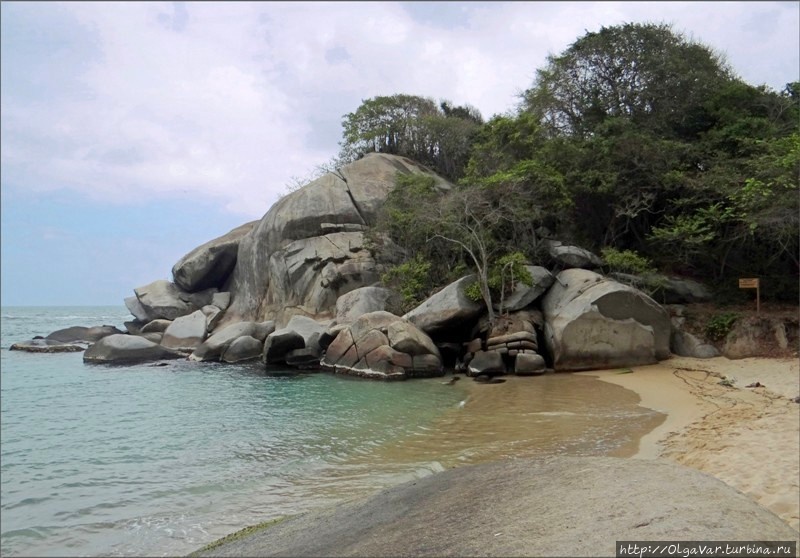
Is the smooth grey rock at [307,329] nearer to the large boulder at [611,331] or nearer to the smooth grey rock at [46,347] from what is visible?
the large boulder at [611,331]

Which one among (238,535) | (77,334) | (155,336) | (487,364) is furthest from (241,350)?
(238,535)

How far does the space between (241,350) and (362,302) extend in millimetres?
4917

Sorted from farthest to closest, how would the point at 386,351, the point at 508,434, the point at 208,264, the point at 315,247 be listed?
the point at 208,264, the point at 315,247, the point at 386,351, the point at 508,434

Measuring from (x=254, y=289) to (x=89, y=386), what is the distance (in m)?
12.4

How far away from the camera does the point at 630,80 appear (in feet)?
64.4

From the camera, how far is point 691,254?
16312mm

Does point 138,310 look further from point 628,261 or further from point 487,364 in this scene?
point 628,261

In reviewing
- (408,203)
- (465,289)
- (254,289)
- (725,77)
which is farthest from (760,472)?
(254,289)

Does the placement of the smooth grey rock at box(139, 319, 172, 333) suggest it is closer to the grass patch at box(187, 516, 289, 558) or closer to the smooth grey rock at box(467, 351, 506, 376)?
the smooth grey rock at box(467, 351, 506, 376)

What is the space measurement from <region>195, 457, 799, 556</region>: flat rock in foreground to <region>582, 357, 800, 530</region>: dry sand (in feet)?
4.36

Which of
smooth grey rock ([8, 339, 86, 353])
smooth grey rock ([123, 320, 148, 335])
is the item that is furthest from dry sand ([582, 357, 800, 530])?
smooth grey rock ([123, 320, 148, 335])

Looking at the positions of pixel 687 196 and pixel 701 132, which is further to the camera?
pixel 701 132

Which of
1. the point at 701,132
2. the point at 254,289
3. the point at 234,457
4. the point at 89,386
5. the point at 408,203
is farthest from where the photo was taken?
the point at 254,289

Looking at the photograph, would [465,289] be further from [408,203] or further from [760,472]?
[760,472]
